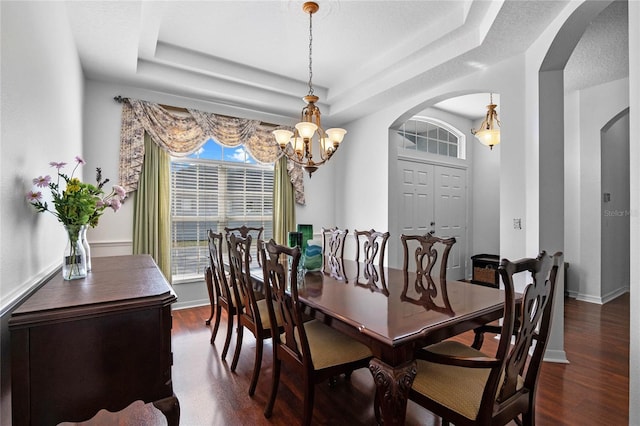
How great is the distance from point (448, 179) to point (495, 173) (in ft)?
2.99

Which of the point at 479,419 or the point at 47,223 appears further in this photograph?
the point at 47,223

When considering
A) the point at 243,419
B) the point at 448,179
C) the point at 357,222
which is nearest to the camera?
the point at 243,419

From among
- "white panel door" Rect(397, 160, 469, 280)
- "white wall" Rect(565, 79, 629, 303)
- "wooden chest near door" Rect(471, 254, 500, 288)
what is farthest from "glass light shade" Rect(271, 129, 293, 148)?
"white wall" Rect(565, 79, 629, 303)

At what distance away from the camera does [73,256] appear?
160cm

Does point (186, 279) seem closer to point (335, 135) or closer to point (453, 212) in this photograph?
point (335, 135)

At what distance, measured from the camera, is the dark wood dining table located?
4.23 feet

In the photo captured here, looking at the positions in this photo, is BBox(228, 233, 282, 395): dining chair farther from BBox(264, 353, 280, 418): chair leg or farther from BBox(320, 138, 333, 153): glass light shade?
BBox(320, 138, 333, 153): glass light shade

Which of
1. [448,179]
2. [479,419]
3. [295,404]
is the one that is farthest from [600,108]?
[295,404]

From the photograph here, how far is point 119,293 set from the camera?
4.19 ft

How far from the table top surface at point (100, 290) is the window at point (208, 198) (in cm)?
233

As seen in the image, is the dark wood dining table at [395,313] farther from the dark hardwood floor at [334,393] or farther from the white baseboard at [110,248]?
the white baseboard at [110,248]

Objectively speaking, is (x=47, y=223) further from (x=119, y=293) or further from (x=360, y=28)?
(x=360, y=28)

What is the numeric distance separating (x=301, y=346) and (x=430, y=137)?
4731 mm

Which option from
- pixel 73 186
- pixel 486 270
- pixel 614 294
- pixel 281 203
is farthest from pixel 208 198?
pixel 614 294
